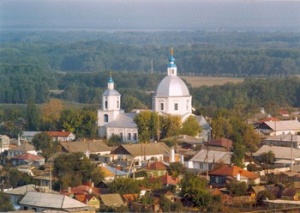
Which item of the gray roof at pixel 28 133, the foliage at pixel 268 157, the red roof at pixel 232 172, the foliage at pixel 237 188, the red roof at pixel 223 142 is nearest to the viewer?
the foliage at pixel 237 188

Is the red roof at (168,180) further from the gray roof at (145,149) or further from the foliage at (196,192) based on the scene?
the gray roof at (145,149)

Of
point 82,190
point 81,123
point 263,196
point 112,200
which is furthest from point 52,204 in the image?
point 81,123

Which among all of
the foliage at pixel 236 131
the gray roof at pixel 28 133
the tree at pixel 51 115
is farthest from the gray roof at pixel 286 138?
the gray roof at pixel 28 133

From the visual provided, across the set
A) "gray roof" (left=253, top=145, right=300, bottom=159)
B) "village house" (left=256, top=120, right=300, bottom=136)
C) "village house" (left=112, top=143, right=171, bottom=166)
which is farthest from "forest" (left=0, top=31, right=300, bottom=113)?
"gray roof" (left=253, top=145, right=300, bottom=159)

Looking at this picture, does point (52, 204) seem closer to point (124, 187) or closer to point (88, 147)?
point (124, 187)

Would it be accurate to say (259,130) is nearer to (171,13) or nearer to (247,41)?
(171,13)
